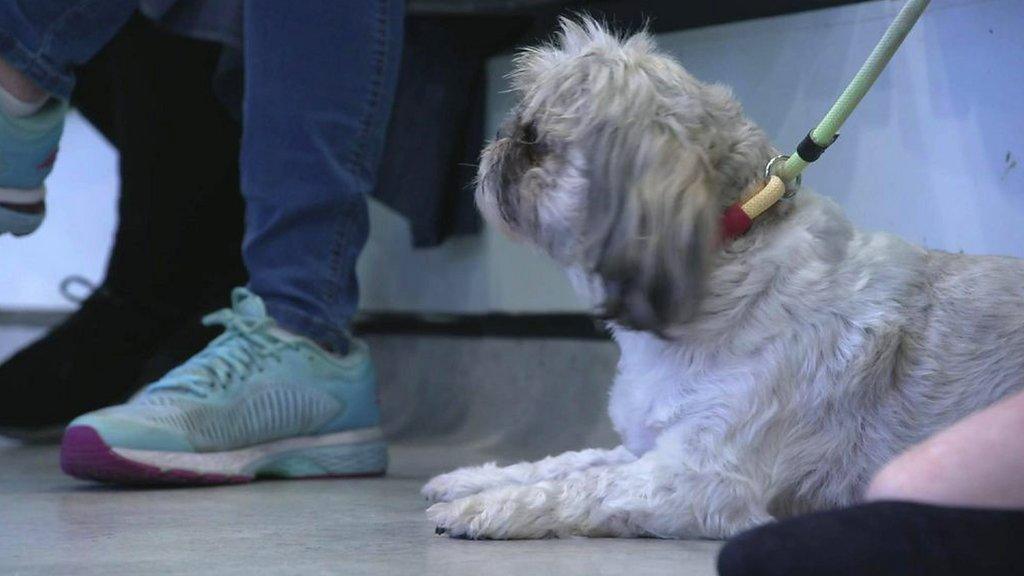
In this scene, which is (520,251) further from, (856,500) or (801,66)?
(856,500)

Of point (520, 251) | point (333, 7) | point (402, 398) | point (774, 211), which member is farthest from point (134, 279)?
point (774, 211)

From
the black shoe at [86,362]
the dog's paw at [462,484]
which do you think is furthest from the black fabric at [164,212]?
the dog's paw at [462,484]

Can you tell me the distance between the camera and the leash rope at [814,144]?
5.83ft

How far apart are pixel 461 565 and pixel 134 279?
2080 mm

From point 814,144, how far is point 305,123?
3.20 feet

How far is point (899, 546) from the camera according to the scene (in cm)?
116

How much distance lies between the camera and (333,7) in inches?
92.4

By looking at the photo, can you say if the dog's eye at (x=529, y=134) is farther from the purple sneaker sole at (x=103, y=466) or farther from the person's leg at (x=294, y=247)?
the purple sneaker sole at (x=103, y=466)

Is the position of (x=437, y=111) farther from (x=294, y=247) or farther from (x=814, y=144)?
(x=814, y=144)

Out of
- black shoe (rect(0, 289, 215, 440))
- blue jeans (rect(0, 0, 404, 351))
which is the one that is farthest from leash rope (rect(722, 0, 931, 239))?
black shoe (rect(0, 289, 215, 440))

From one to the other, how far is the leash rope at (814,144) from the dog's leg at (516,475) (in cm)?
49

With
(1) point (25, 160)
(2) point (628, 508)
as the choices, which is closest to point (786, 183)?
(2) point (628, 508)

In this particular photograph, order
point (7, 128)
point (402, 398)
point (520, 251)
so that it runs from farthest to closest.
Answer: point (402, 398) < point (520, 251) < point (7, 128)

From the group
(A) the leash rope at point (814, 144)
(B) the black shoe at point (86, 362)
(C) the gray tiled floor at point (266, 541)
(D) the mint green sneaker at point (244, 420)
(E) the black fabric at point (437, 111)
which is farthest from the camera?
(E) the black fabric at point (437, 111)
